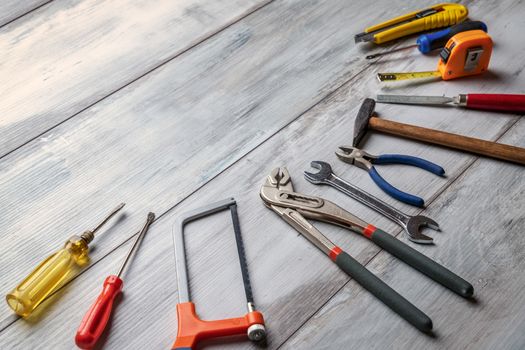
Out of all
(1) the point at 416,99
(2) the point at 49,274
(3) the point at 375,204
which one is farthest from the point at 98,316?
(1) the point at 416,99

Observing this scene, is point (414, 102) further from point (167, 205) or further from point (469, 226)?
point (167, 205)

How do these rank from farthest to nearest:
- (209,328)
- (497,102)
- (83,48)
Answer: (83,48) < (497,102) < (209,328)

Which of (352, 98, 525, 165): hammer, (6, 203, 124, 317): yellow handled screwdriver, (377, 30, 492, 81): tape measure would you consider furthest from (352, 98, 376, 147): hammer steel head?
(6, 203, 124, 317): yellow handled screwdriver

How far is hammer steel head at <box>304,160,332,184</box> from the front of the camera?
1062 millimetres

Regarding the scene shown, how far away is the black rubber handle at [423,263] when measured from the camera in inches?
33.7

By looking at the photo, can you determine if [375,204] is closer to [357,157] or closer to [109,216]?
[357,157]

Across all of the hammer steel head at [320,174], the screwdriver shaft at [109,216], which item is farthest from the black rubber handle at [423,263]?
the screwdriver shaft at [109,216]

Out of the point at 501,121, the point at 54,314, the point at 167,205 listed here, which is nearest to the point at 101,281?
the point at 54,314

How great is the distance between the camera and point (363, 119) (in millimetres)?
1134

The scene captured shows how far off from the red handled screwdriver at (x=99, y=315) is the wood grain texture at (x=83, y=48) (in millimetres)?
507

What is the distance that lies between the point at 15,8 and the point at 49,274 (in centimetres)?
102

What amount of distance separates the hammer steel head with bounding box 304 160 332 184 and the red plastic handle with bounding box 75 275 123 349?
1.36ft

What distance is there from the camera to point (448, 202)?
1.01 metres

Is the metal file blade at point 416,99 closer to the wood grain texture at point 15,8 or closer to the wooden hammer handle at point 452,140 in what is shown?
the wooden hammer handle at point 452,140
